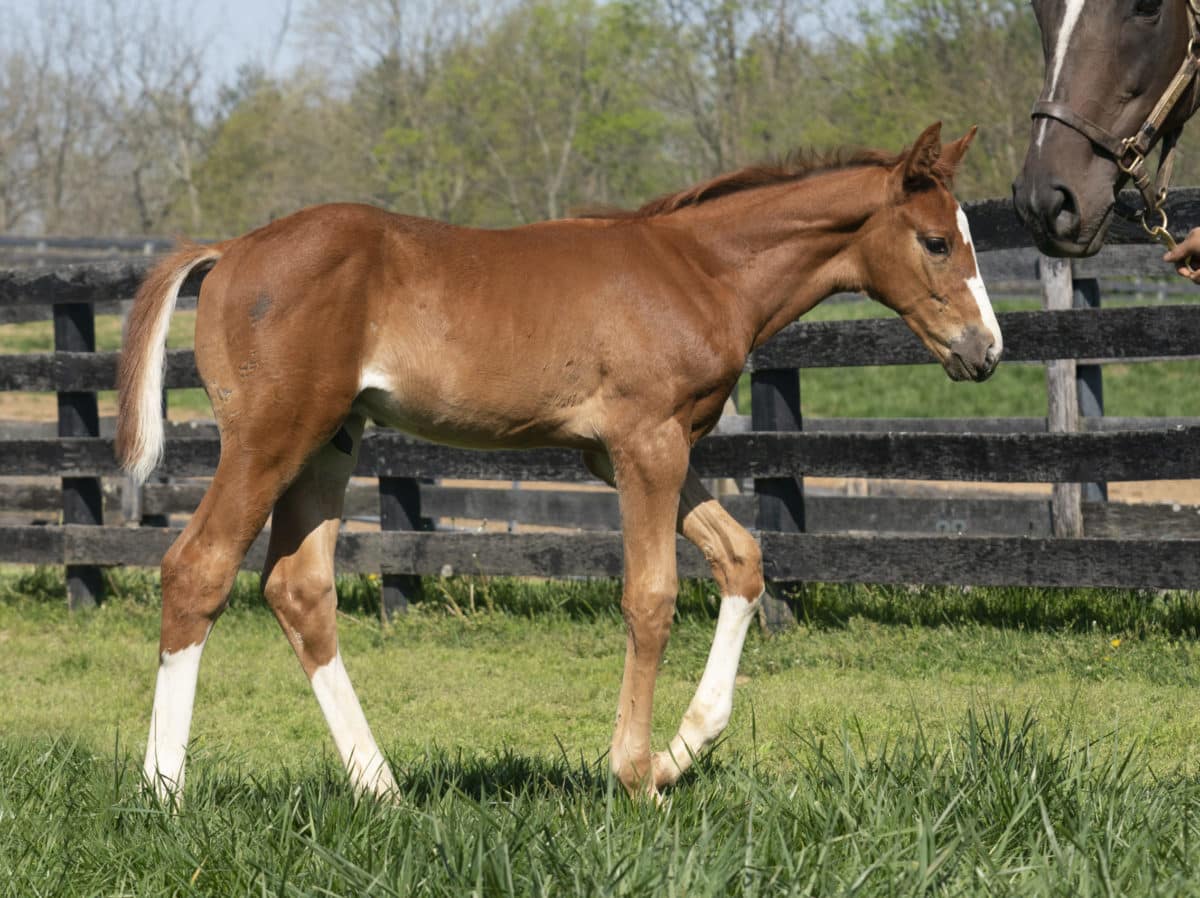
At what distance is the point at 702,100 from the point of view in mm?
34562

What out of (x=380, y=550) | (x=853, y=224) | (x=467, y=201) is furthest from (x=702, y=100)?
(x=853, y=224)

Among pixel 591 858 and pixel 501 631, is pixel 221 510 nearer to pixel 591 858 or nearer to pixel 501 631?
pixel 591 858

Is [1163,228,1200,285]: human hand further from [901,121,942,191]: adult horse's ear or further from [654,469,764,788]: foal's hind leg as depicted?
[654,469,764,788]: foal's hind leg

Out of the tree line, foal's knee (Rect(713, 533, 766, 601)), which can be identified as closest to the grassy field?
foal's knee (Rect(713, 533, 766, 601))

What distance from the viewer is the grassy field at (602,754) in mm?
2834

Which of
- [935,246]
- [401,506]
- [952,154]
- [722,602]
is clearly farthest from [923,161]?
[401,506]

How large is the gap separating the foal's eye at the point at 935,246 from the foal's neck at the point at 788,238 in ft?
0.62

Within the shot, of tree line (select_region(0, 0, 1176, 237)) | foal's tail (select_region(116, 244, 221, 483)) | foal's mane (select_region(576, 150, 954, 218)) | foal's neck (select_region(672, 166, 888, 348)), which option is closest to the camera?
foal's tail (select_region(116, 244, 221, 483))

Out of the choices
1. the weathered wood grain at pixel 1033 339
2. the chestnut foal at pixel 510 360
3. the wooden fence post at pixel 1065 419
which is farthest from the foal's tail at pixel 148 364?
the wooden fence post at pixel 1065 419

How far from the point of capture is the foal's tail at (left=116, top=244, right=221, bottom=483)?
162 inches

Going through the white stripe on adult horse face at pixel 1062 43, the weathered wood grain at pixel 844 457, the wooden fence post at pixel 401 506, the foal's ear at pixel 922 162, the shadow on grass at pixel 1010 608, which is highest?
the white stripe on adult horse face at pixel 1062 43

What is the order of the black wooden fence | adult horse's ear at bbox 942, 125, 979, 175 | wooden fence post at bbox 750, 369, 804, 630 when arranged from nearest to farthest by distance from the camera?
adult horse's ear at bbox 942, 125, 979, 175 → the black wooden fence → wooden fence post at bbox 750, 369, 804, 630

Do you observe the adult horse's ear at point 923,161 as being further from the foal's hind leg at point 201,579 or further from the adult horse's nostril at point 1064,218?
the foal's hind leg at point 201,579

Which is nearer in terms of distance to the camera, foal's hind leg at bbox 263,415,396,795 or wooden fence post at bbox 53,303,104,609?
foal's hind leg at bbox 263,415,396,795
